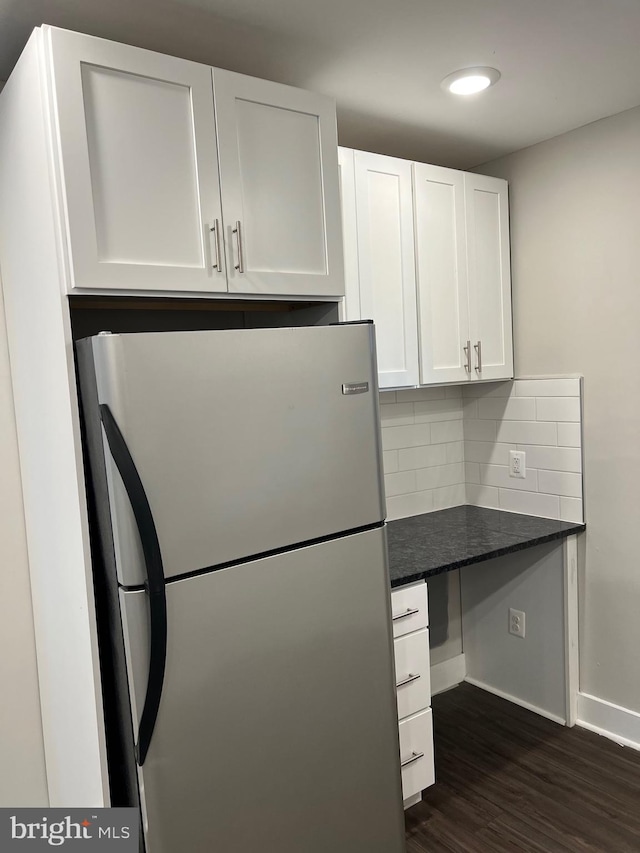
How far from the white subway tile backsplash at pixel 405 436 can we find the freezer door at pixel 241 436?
107 cm

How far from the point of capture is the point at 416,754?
7.29 feet

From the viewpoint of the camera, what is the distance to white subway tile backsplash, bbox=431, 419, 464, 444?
10.0 ft

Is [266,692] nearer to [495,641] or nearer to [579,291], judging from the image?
[495,641]

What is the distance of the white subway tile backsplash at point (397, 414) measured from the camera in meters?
2.85

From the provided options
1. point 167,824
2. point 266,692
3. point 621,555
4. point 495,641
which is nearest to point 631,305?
point 621,555

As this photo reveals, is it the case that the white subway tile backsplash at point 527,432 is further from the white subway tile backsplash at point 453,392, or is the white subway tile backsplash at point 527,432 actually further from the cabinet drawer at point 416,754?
the cabinet drawer at point 416,754

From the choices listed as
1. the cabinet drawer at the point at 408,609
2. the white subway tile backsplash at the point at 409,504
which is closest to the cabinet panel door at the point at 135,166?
the cabinet drawer at the point at 408,609

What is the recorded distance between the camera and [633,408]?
8.13 ft

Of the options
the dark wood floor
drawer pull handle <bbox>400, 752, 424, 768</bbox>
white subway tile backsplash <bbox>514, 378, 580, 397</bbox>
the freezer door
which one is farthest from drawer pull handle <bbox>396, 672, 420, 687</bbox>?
white subway tile backsplash <bbox>514, 378, 580, 397</bbox>

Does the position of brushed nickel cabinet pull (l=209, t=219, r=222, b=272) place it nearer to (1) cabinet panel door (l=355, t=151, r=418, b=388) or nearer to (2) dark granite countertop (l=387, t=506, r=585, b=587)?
(1) cabinet panel door (l=355, t=151, r=418, b=388)

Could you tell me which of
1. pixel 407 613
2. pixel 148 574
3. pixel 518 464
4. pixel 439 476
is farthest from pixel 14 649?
pixel 518 464

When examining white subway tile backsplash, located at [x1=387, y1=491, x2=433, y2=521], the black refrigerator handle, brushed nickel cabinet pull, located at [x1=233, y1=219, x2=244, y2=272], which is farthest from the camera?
white subway tile backsplash, located at [x1=387, y1=491, x2=433, y2=521]

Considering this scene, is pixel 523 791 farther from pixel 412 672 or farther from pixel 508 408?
pixel 508 408

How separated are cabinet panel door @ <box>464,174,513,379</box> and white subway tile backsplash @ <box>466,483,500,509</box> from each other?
560mm
